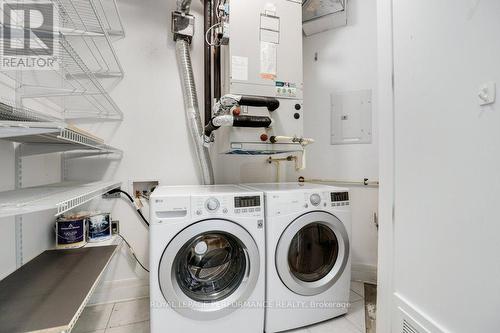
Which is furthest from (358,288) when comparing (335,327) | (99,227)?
(99,227)

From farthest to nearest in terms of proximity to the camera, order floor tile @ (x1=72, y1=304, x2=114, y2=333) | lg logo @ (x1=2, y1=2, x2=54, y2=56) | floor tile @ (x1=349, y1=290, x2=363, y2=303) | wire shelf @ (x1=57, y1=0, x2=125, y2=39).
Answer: floor tile @ (x1=349, y1=290, x2=363, y2=303)
floor tile @ (x1=72, y1=304, x2=114, y2=333)
wire shelf @ (x1=57, y1=0, x2=125, y2=39)
lg logo @ (x1=2, y1=2, x2=54, y2=56)

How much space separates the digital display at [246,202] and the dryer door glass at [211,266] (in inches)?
7.1

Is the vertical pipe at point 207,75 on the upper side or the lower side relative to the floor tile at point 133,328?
upper

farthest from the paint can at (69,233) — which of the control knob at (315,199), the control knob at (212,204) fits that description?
the control knob at (315,199)

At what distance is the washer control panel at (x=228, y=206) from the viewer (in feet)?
3.94

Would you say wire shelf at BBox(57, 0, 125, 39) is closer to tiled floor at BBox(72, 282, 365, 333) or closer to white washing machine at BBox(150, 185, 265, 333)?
white washing machine at BBox(150, 185, 265, 333)

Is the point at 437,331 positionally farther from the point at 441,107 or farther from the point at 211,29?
the point at 211,29

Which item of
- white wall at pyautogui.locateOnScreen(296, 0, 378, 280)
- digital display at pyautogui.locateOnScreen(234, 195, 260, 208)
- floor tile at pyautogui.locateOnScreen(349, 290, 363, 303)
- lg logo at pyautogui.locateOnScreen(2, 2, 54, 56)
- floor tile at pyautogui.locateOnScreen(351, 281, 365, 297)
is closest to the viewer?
lg logo at pyautogui.locateOnScreen(2, 2, 54, 56)

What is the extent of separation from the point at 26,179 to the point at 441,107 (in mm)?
1931

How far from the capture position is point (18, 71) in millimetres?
1170

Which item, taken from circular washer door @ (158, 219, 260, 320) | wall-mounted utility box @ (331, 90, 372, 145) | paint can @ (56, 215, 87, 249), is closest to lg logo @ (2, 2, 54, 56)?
paint can @ (56, 215, 87, 249)

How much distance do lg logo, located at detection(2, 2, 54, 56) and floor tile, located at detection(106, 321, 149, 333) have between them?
1550mm

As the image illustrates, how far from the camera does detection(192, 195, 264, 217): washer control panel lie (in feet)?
3.94

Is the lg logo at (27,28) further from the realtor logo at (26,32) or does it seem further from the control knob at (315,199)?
the control knob at (315,199)
